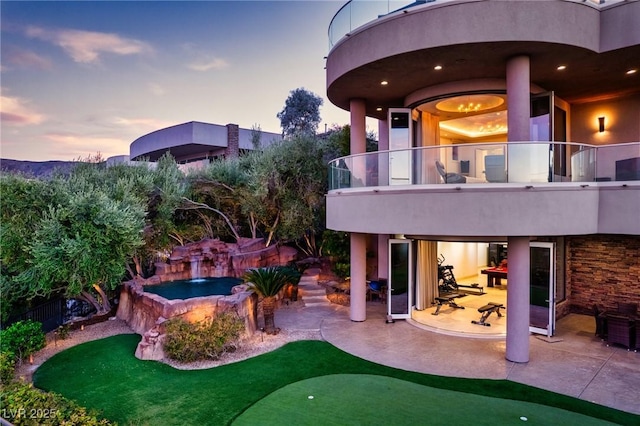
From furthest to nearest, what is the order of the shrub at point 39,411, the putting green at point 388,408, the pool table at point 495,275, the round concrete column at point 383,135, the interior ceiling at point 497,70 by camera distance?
the pool table at point 495,275 → the round concrete column at point 383,135 → the interior ceiling at point 497,70 → the putting green at point 388,408 → the shrub at point 39,411

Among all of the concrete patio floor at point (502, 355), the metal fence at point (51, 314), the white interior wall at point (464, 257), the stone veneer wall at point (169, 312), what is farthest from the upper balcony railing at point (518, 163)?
the metal fence at point (51, 314)

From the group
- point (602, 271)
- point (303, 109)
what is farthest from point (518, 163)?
point (303, 109)

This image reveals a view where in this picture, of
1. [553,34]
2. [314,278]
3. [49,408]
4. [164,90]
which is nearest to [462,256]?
[314,278]

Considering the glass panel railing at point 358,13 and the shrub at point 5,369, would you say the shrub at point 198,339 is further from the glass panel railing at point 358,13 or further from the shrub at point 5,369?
the glass panel railing at point 358,13

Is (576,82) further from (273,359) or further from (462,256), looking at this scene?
(273,359)

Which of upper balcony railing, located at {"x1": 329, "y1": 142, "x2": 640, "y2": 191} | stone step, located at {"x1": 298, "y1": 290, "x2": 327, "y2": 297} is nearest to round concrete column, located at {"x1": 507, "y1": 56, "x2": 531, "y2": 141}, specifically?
upper balcony railing, located at {"x1": 329, "y1": 142, "x2": 640, "y2": 191}

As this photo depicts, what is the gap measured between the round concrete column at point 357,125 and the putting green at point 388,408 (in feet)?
26.3

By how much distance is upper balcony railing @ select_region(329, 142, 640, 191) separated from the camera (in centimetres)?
891

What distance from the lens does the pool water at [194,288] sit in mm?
15852

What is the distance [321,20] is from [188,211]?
13.0m

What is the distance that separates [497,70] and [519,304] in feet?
20.2

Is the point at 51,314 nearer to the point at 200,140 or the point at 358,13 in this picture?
the point at 358,13

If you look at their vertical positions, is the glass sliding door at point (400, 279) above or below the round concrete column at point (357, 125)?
below

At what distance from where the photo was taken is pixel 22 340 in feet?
31.3
